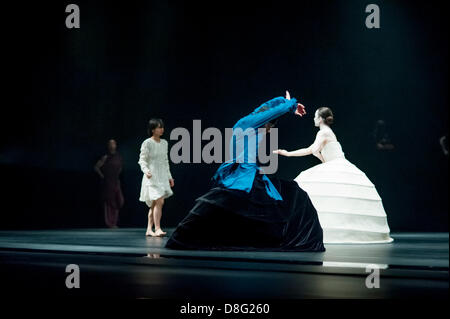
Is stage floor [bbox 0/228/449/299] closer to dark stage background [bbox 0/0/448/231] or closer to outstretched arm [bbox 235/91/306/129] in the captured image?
outstretched arm [bbox 235/91/306/129]

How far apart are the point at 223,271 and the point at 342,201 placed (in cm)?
332

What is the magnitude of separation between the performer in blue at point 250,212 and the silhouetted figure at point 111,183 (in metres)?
5.89

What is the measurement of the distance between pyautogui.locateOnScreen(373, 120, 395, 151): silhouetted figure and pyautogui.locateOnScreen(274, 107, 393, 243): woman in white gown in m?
3.41

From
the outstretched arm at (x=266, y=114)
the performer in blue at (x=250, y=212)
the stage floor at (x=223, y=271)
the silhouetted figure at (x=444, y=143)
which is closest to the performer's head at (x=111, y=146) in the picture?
the stage floor at (x=223, y=271)

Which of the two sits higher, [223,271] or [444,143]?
[444,143]

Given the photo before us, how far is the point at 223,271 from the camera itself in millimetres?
5375

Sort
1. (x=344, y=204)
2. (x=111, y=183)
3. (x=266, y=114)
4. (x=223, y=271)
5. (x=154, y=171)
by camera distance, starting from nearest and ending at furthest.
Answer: (x=223, y=271) → (x=266, y=114) → (x=344, y=204) → (x=154, y=171) → (x=111, y=183)

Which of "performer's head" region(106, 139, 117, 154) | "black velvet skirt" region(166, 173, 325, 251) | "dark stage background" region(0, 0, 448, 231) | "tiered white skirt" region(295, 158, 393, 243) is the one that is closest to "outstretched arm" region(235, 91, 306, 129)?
"black velvet skirt" region(166, 173, 325, 251)

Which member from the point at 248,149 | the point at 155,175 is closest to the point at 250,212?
Result: the point at 248,149

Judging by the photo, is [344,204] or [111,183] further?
[111,183]

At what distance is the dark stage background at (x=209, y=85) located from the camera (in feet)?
38.3

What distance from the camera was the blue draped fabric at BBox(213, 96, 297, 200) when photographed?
6988mm

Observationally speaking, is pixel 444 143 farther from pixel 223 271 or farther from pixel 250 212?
pixel 223 271
